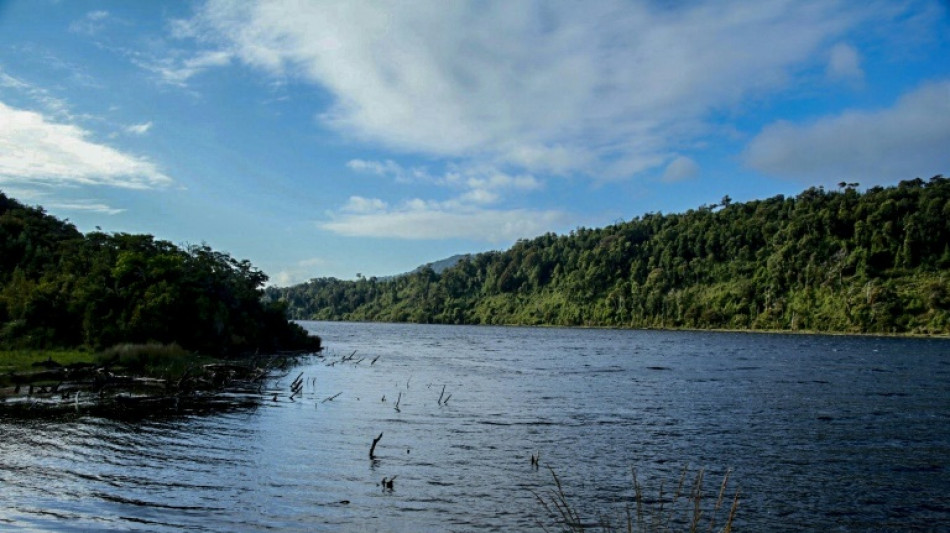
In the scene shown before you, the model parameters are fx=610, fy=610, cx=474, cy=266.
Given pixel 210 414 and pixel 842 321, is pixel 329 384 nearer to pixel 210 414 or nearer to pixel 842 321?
pixel 210 414

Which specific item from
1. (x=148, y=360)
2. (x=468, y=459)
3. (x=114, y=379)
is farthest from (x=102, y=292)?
(x=468, y=459)

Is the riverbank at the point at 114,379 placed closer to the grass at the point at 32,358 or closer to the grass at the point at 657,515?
the grass at the point at 32,358

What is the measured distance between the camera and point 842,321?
562 ft

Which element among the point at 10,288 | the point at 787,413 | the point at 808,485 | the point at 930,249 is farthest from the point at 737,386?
the point at 930,249

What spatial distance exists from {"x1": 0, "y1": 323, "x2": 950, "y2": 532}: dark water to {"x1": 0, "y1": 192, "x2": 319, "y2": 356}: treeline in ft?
55.8

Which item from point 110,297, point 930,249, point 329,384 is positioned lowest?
point 329,384

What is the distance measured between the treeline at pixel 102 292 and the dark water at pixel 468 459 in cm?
1700

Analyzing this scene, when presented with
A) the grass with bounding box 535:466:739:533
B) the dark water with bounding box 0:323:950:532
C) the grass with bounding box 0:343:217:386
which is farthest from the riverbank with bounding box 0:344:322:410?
the grass with bounding box 535:466:739:533

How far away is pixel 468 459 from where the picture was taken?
1074 inches

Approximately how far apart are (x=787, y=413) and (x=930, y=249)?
179 m

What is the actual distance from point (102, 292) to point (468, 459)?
4485 centimetres

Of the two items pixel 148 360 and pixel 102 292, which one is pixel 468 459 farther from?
pixel 102 292

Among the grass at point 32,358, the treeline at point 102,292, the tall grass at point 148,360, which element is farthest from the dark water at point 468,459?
Answer: the treeline at point 102,292

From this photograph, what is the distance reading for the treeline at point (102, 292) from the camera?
52.0m
